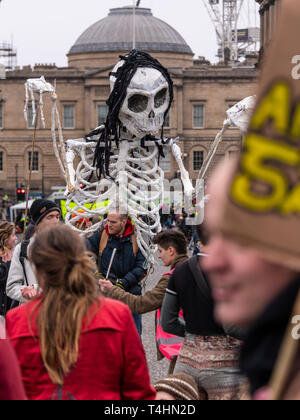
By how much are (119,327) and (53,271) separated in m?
→ 0.30

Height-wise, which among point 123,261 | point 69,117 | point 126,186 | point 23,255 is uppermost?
point 126,186

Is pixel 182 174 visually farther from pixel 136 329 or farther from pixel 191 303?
Result: pixel 136 329

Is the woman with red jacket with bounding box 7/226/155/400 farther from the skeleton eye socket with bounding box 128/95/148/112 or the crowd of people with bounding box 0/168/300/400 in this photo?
the skeleton eye socket with bounding box 128/95/148/112

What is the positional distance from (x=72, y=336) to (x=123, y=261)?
370cm

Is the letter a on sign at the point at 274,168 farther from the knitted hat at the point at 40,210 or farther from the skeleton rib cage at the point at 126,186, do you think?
the skeleton rib cage at the point at 126,186

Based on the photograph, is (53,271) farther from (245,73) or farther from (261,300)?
(245,73)

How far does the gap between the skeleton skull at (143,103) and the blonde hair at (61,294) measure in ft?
18.1

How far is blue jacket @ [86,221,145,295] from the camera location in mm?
6320

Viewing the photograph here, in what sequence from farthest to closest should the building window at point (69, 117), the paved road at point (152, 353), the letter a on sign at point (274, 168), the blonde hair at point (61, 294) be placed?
the building window at point (69, 117), the paved road at point (152, 353), the blonde hair at point (61, 294), the letter a on sign at point (274, 168)

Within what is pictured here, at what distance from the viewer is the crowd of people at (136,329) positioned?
1.23 metres

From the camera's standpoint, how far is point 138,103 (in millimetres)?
8492

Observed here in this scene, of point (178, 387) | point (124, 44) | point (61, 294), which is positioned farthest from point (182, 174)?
point (124, 44)

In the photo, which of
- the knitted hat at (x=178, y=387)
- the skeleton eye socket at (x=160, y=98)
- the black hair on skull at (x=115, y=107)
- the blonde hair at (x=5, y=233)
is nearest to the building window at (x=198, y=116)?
the skeleton eye socket at (x=160, y=98)

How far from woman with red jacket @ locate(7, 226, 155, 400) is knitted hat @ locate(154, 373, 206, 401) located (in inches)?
6.7
